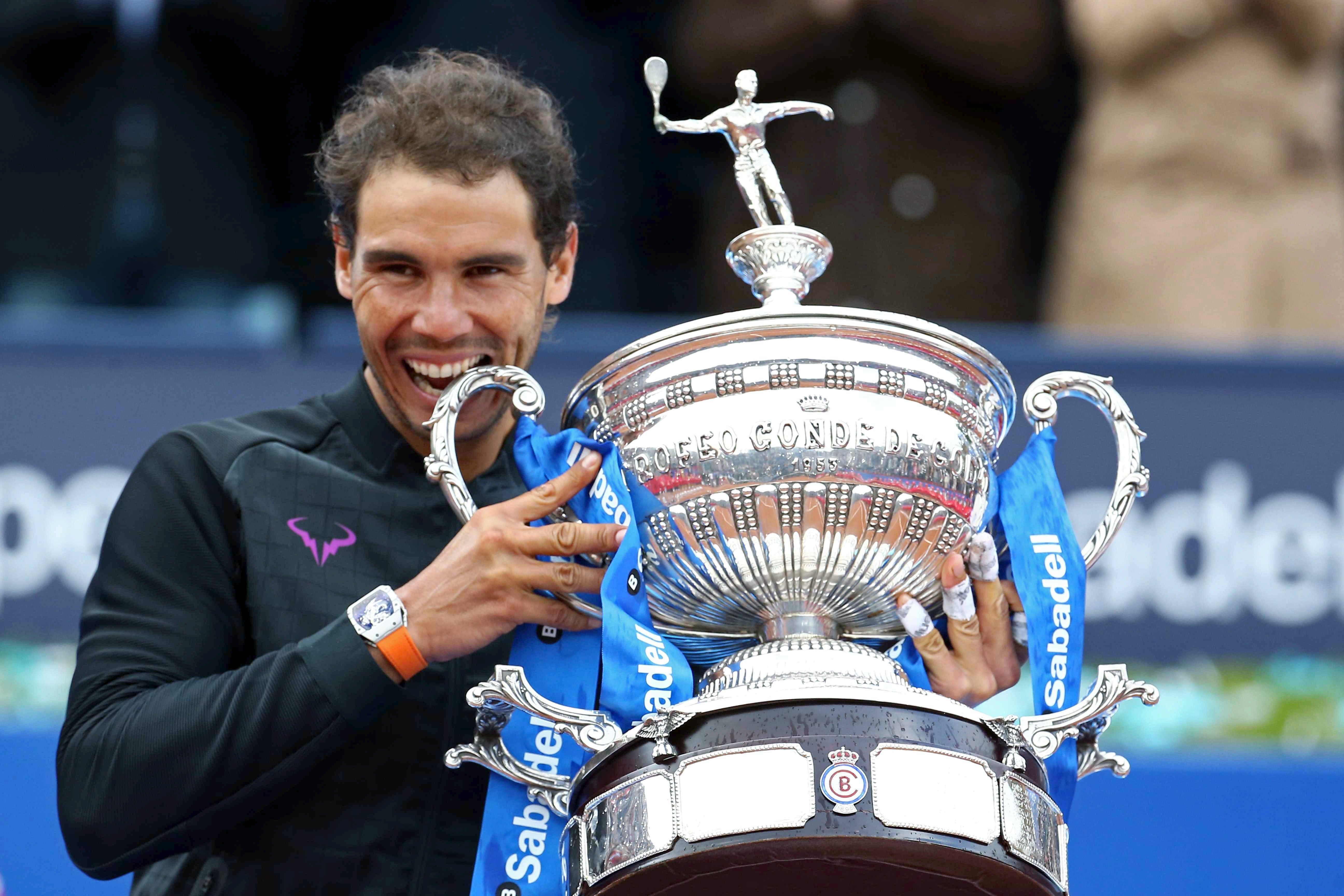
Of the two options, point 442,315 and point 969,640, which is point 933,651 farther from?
point 442,315

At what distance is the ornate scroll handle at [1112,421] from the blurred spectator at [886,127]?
2678 mm

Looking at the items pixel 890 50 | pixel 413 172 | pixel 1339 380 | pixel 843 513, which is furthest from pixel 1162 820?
pixel 890 50

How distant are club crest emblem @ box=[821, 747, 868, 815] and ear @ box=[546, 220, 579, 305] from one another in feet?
2.10

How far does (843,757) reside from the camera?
45.6 inches

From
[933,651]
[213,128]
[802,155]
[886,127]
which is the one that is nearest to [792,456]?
[933,651]

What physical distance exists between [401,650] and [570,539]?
160mm

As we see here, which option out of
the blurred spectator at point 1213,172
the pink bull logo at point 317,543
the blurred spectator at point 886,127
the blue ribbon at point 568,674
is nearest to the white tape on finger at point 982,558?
the blue ribbon at point 568,674

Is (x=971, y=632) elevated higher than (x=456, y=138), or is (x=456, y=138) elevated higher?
(x=456, y=138)

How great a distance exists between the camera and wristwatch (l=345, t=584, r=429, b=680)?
1310 mm

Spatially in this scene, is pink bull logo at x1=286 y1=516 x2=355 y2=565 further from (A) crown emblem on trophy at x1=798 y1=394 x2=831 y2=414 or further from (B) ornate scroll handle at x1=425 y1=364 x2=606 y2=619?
(A) crown emblem on trophy at x1=798 y1=394 x2=831 y2=414

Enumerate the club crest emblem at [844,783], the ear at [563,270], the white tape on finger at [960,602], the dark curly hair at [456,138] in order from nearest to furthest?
the club crest emblem at [844,783] < the white tape on finger at [960,602] < the dark curly hair at [456,138] < the ear at [563,270]

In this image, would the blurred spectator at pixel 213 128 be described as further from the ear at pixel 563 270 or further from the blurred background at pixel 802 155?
the ear at pixel 563 270

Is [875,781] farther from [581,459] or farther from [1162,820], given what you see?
[1162,820]

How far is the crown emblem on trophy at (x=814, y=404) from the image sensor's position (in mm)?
1315
